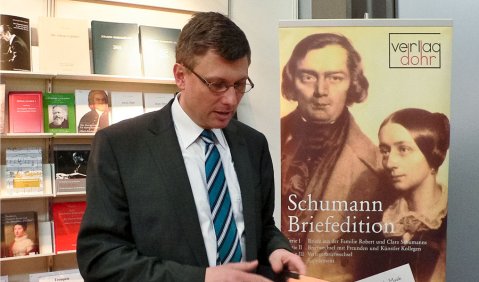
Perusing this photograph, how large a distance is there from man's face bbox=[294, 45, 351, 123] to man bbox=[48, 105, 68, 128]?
2.06 meters

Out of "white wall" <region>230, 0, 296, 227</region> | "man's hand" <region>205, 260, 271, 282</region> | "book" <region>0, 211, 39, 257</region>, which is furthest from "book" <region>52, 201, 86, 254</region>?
"man's hand" <region>205, 260, 271, 282</region>

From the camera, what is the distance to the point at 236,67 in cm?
137

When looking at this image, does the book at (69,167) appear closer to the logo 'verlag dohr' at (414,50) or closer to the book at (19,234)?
the book at (19,234)

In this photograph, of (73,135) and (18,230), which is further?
(73,135)

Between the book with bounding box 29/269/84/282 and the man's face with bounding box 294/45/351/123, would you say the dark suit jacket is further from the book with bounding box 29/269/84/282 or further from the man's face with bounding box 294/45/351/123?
the book with bounding box 29/269/84/282

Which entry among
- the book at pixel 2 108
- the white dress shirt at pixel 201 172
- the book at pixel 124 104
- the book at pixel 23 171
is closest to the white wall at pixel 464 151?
the white dress shirt at pixel 201 172

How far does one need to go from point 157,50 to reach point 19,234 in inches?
71.1

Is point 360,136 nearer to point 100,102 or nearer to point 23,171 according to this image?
point 100,102

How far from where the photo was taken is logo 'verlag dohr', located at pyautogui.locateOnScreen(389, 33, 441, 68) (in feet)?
8.09

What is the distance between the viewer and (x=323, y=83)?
2.45 m

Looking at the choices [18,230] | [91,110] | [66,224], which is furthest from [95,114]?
[18,230]

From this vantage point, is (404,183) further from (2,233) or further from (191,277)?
(2,233)

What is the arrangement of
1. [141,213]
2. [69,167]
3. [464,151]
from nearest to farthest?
1. [141,213]
2. [464,151]
3. [69,167]

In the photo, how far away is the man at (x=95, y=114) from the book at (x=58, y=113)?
83 mm
